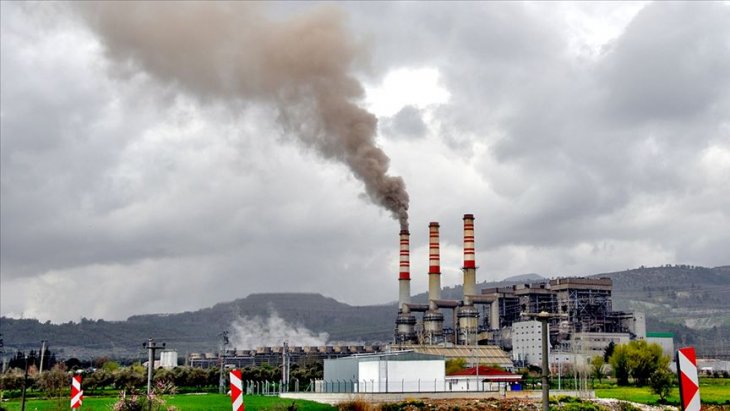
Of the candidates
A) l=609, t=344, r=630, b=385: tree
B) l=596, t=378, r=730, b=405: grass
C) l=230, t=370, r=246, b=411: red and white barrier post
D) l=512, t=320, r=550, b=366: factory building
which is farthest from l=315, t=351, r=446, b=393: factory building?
l=512, t=320, r=550, b=366: factory building

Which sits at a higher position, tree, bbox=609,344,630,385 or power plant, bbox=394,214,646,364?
power plant, bbox=394,214,646,364

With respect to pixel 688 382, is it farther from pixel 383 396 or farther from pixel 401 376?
pixel 401 376

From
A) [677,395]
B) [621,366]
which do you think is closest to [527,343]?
[621,366]

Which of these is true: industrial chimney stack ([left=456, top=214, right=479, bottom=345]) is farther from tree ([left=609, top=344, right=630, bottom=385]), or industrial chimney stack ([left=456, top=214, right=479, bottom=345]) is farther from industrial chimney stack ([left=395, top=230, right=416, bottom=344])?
tree ([left=609, top=344, right=630, bottom=385])

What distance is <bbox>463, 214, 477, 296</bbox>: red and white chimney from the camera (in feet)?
453

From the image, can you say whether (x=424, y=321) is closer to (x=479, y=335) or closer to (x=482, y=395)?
(x=479, y=335)

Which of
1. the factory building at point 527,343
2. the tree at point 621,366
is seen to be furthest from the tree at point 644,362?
the factory building at point 527,343

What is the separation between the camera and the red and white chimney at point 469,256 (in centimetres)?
13800

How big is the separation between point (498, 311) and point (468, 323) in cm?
2442

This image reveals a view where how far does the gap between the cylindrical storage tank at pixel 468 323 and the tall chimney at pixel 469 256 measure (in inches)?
191

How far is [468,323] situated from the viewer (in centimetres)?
14338

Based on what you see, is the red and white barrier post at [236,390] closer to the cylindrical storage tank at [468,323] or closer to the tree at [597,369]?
the tree at [597,369]

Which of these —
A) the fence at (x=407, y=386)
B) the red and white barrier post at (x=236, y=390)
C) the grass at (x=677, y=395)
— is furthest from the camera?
the grass at (x=677, y=395)

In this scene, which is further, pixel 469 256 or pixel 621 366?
pixel 469 256
